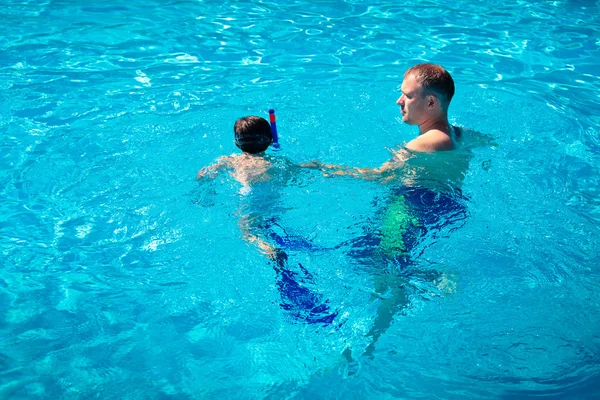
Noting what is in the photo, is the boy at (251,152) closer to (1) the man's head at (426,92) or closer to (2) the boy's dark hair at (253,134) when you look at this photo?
(2) the boy's dark hair at (253,134)

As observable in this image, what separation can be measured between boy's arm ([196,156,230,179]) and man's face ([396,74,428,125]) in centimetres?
141

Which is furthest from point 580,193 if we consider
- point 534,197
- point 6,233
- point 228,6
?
point 228,6

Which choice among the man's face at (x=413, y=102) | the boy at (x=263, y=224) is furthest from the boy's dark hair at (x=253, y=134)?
the man's face at (x=413, y=102)

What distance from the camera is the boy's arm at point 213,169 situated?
14.7 feet

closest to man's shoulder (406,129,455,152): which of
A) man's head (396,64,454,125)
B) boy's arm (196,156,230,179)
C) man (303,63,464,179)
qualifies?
man (303,63,464,179)

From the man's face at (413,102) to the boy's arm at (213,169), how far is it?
55.6 inches

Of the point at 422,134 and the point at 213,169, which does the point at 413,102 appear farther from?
the point at 213,169

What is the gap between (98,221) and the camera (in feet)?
14.3

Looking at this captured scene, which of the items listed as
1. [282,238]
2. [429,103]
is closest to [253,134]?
[282,238]

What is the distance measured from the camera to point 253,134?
4.34 meters

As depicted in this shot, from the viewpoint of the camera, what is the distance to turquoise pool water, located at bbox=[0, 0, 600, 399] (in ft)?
10.8

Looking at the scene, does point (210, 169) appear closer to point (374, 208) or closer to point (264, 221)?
point (264, 221)

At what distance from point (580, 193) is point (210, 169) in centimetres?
303

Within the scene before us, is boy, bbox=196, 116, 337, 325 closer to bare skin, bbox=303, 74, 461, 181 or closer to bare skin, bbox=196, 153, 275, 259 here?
→ bare skin, bbox=196, 153, 275, 259
